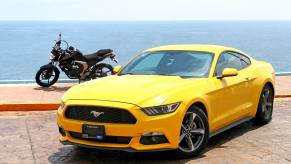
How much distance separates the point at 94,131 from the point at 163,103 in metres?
0.89

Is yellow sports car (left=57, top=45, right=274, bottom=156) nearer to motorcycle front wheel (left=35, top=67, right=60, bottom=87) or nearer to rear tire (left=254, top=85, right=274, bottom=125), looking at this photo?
rear tire (left=254, top=85, right=274, bottom=125)

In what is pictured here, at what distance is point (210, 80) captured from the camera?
7828 mm

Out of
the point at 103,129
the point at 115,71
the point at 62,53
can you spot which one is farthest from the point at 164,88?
the point at 62,53

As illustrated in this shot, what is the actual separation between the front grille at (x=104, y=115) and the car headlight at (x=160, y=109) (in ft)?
0.65

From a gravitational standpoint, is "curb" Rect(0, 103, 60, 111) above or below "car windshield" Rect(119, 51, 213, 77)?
below

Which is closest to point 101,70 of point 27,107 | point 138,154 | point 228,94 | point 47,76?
point 47,76

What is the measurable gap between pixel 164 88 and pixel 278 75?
10735mm

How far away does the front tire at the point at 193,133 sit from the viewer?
711 cm

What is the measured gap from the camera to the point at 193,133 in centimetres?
727

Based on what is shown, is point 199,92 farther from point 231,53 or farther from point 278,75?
point 278,75

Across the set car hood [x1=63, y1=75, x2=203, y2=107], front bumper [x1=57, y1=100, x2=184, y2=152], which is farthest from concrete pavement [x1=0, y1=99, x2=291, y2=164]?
car hood [x1=63, y1=75, x2=203, y2=107]

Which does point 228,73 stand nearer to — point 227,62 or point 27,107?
point 227,62

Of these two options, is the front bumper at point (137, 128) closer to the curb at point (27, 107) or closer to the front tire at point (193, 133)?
the front tire at point (193, 133)

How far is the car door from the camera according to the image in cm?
782
